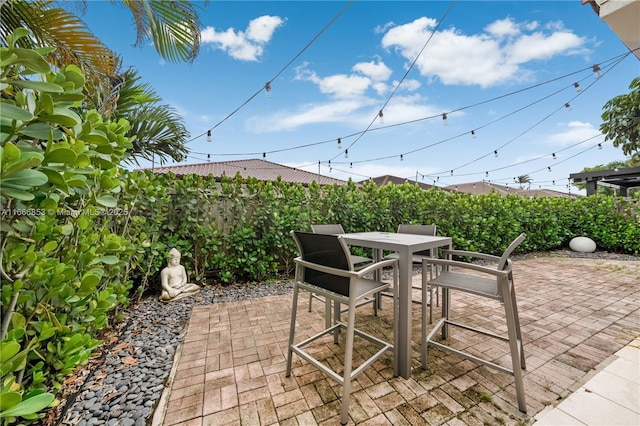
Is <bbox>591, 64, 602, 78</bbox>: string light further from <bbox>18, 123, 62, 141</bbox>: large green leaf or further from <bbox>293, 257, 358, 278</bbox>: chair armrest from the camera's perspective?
<bbox>18, 123, 62, 141</bbox>: large green leaf

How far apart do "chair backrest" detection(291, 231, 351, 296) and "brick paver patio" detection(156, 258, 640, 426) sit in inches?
25.7

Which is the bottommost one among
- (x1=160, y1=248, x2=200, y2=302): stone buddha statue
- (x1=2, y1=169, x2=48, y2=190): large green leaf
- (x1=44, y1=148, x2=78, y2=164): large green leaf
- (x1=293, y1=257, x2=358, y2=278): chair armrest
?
(x1=160, y1=248, x2=200, y2=302): stone buddha statue

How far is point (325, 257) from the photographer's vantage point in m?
1.57

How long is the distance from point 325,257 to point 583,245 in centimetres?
872

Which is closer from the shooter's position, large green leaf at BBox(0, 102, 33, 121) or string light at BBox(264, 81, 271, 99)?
large green leaf at BBox(0, 102, 33, 121)

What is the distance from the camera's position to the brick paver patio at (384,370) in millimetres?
1365

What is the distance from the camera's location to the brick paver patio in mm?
1365

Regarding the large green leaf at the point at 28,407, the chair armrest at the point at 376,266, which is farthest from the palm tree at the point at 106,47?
the chair armrest at the point at 376,266

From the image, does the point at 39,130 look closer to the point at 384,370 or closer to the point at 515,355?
the point at 384,370

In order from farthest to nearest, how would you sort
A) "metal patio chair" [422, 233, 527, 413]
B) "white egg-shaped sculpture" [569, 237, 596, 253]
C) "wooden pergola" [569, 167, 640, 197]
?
"wooden pergola" [569, 167, 640, 197] < "white egg-shaped sculpture" [569, 237, 596, 253] < "metal patio chair" [422, 233, 527, 413]

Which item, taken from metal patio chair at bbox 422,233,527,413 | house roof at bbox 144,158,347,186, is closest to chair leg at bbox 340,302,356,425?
metal patio chair at bbox 422,233,527,413

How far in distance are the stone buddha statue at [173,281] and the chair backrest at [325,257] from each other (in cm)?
220

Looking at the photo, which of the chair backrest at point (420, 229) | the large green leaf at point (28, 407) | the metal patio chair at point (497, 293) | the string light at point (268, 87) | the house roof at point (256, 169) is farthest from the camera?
the house roof at point (256, 169)

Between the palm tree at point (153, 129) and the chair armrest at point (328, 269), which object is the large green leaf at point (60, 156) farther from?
the palm tree at point (153, 129)
